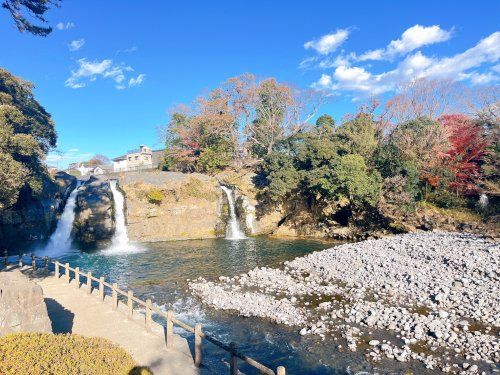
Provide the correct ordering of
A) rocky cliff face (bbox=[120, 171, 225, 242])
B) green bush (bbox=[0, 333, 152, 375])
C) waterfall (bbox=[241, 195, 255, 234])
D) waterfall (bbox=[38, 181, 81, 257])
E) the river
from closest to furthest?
green bush (bbox=[0, 333, 152, 375]) → the river → waterfall (bbox=[38, 181, 81, 257]) → rocky cliff face (bbox=[120, 171, 225, 242]) → waterfall (bbox=[241, 195, 255, 234])

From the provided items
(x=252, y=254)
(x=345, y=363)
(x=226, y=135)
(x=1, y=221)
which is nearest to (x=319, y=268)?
(x=252, y=254)

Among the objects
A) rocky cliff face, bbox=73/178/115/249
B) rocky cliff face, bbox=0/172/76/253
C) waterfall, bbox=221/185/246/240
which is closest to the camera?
rocky cliff face, bbox=0/172/76/253

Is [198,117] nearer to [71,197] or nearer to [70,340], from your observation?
[71,197]

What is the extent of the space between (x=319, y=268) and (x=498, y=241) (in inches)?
425

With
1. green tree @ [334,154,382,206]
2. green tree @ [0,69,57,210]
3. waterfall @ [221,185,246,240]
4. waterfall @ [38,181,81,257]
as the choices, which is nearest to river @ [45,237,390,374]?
waterfall @ [221,185,246,240]

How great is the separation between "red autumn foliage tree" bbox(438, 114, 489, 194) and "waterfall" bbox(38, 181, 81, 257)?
117ft

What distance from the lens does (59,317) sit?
1131 cm

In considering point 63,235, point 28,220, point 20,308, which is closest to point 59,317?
point 20,308

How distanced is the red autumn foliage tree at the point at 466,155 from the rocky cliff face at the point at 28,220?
3711 centimetres

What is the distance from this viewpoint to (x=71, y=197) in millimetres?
32594

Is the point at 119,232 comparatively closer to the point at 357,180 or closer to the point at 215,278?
the point at 215,278

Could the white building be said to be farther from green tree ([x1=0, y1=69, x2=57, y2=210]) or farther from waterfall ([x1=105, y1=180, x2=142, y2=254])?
waterfall ([x1=105, y1=180, x2=142, y2=254])

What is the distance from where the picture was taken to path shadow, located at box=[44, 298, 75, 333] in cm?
1039

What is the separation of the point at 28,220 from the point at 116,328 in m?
22.4
